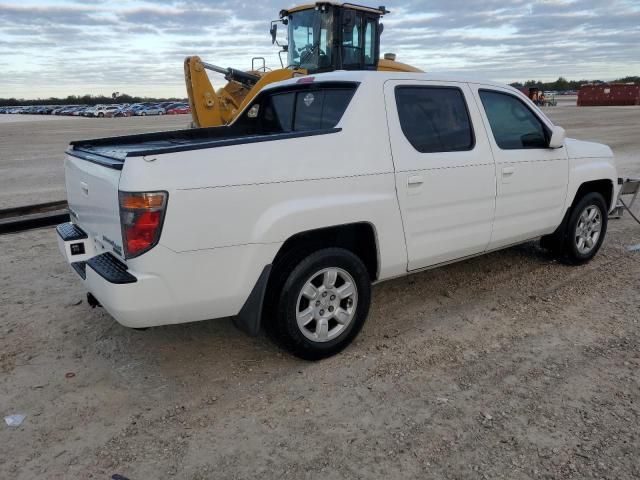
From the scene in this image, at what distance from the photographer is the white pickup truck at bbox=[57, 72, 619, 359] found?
3025 mm

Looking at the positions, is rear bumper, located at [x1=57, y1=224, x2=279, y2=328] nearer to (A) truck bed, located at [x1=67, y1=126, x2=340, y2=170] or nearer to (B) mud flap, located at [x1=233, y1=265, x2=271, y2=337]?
(B) mud flap, located at [x1=233, y1=265, x2=271, y2=337]

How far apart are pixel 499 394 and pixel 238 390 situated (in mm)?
1606

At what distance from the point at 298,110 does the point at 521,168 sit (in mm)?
1974

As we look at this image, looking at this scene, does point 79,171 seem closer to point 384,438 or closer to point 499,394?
point 384,438

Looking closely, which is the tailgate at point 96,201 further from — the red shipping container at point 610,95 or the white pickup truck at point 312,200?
the red shipping container at point 610,95

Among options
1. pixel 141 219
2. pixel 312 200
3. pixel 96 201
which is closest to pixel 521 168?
pixel 312 200

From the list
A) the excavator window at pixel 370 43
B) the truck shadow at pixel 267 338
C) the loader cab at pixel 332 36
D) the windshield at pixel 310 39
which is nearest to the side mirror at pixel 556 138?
the truck shadow at pixel 267 338

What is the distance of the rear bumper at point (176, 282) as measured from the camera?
3020 mm

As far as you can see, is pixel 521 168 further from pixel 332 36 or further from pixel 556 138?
pixel 332 36

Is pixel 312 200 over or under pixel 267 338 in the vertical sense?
over

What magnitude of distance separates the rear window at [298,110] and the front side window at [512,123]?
1352 mm

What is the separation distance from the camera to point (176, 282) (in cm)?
307

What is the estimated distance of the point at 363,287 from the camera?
379 cm

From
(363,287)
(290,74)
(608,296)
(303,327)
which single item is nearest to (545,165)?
(608,296)
